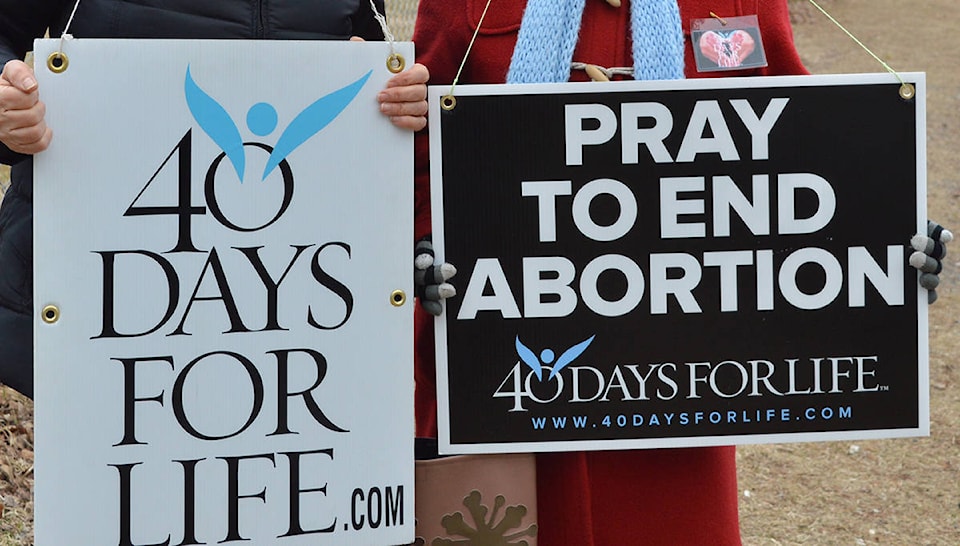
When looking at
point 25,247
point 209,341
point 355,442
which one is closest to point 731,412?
point 355,442

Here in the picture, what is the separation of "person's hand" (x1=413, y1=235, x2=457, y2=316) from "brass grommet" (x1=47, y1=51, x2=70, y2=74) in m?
0.69

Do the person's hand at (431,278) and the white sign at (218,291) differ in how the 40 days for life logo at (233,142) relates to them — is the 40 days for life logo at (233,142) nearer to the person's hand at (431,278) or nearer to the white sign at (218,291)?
the white sign at (218,291)

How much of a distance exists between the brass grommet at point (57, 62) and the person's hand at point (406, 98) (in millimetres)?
525

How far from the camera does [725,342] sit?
2.37 meters

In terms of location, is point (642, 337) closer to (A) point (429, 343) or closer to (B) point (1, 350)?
Result: (A) point (429, 343)

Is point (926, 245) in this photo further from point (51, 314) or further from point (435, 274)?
point (51, 314)

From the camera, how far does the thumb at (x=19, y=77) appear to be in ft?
6.66

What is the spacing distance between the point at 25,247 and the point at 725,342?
1.29 metres

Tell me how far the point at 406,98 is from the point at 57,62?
23.0 inches

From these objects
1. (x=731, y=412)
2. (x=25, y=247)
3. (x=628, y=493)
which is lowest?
(x=628, y=493)

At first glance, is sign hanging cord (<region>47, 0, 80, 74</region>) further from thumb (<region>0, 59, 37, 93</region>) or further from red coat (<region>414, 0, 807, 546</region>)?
red coat (<region>414, 0, 807, 546</region>)

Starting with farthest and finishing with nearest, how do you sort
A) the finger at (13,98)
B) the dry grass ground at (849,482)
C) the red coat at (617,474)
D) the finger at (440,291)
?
the dry grass ground at (849,482)
the red coat at (617,474)
the finger at (440,291)
the finger at (13,98)

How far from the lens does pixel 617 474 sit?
98.8 inches

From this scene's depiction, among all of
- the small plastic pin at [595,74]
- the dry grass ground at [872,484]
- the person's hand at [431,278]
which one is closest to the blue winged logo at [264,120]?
the person's hand at [431,278]
